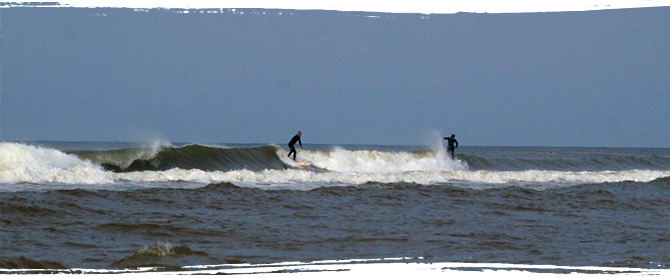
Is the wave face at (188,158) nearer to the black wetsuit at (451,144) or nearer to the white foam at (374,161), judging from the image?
the white foam at (374,161)

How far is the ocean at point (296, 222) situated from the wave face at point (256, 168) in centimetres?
9

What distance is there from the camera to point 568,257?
25.1 ft

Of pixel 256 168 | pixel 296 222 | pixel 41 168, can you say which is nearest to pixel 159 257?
pixel 296 222

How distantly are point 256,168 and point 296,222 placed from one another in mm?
15863

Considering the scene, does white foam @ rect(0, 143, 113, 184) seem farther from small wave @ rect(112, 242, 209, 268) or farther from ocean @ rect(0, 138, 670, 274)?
small wave @ rect(112, 242, 209, 268)

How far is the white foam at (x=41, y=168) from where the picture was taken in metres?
15.3

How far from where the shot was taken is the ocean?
7.39 m

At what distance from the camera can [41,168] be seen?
53.9ft

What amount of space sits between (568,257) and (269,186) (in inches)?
388

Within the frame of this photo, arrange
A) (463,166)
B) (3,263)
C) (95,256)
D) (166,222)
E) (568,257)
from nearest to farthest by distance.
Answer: (3,263), (95,256), (568,257), (166,222), (463,166)

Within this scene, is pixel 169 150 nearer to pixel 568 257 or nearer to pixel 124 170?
pixel 124 170

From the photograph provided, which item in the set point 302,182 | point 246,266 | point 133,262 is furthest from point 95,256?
point 302,182

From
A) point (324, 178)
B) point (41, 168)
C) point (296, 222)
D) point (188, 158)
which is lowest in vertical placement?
point (296, 222)

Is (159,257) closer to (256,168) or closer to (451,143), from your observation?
(256,168)
